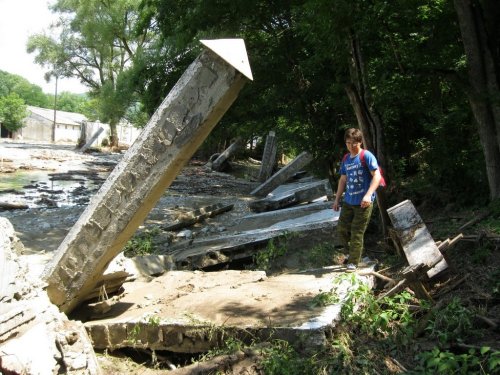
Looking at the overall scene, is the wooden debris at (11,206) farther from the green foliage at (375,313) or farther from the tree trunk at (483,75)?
the tree trunk at (483,75)

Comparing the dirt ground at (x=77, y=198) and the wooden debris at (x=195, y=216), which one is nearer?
the dirt ground at (x=77, y=198)

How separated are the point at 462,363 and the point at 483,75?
174 inches

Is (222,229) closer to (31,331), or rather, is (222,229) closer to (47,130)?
(31,331)

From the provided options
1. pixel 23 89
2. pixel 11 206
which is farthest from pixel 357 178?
pixel 23 89

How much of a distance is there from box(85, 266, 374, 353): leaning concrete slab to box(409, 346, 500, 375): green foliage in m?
0.75

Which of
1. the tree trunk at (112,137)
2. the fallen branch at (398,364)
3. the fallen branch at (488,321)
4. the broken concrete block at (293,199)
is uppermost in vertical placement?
the tree trunk at (112,137)

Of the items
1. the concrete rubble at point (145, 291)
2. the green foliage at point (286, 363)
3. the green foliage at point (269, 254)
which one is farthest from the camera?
the green foliage at point (269, 254)

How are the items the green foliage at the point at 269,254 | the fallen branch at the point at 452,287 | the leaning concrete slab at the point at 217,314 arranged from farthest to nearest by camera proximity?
the green foliage at the point at 269,254
the fallen branch at the point at 452,287
the leaning concrete slab at the point at 217,314

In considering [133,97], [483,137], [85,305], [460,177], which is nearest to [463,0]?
[483,137]

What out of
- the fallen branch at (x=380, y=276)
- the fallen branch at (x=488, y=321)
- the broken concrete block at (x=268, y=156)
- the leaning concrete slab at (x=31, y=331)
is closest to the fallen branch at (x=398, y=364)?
the fallen branch at (x=488, y=321)

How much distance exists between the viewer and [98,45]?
3947 centimetres

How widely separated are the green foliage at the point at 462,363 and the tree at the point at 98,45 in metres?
28.0

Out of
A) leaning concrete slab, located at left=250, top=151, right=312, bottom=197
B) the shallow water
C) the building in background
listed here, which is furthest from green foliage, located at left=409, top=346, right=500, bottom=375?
the building in background

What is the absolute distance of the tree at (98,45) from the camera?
3547 centimetres
